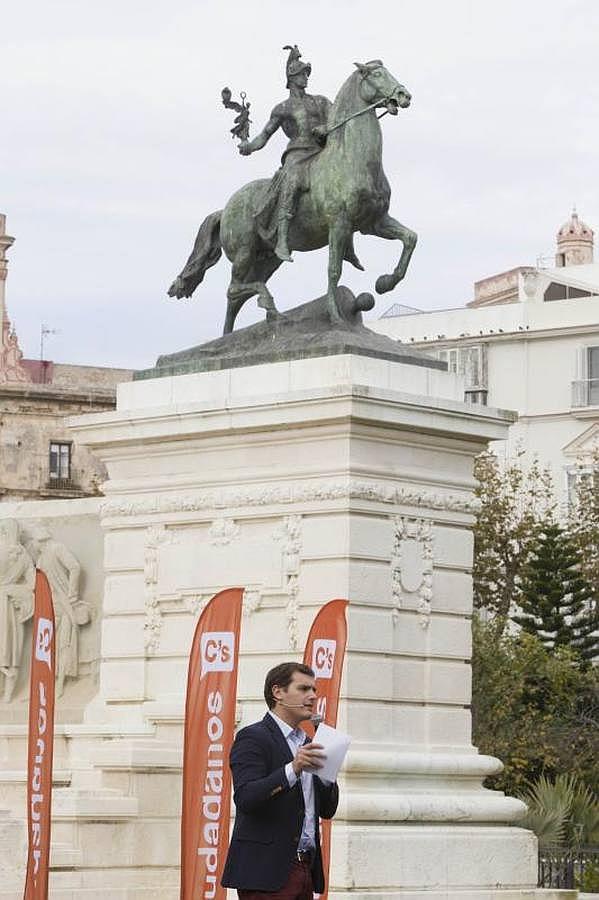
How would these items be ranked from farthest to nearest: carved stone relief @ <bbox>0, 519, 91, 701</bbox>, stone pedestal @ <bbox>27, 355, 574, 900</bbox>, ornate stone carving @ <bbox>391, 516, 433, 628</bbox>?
carved stone relief @ <bbox>0, 519, 91, 701</bbox> → ornate stone carving @ <bbox>391, 516, 433, 628</bbox> → stone pedestal @ <bbox>27, 355, 574, 900</bbox>

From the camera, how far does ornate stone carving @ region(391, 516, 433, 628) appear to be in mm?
17172

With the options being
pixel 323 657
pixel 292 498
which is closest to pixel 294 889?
pixel 323 657

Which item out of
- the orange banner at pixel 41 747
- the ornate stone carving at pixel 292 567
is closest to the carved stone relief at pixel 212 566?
the ornate stone carving at pixel 292 567

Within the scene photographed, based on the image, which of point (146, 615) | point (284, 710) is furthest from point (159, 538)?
point (284, 710)

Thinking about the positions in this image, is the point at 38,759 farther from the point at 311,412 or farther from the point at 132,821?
the point at 311,412

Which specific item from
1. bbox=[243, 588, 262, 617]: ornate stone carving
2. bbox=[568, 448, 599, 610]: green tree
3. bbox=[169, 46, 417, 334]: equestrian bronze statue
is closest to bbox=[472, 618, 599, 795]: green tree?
bbox=[568, 448, 599, 610]: green tree

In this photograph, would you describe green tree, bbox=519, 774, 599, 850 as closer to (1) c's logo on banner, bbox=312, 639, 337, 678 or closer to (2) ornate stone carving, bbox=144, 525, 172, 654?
(2) ornate stone carving, bbox=144, 525, 172, 654

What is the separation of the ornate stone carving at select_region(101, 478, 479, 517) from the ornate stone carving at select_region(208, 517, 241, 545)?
0.11m

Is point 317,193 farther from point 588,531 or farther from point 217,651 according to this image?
point 588,531

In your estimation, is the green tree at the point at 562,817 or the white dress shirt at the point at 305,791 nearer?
the white dress shirt at the point at 305,791

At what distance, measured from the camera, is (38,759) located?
15664mm

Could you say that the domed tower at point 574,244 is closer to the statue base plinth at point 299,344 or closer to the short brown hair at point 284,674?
the statue base plinth at point 299,344

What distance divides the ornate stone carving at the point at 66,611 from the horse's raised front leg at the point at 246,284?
6.86 ft

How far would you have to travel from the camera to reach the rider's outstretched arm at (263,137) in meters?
18.4
